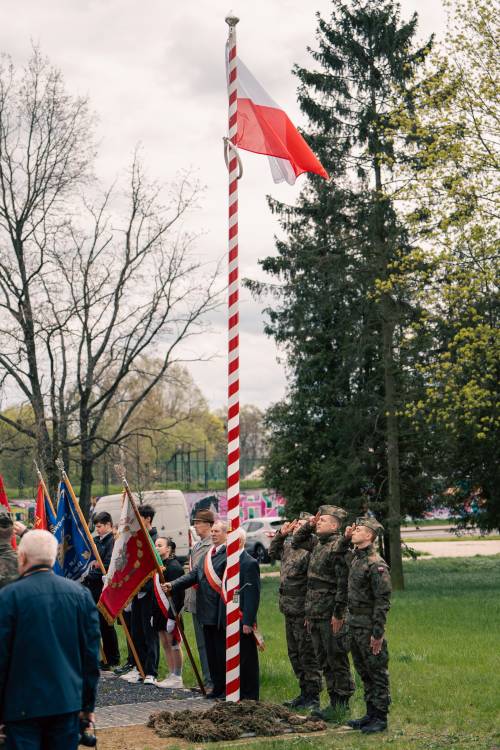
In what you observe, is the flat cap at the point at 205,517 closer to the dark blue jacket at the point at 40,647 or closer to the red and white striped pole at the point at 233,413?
the red and white striped pole at the point at 233,413

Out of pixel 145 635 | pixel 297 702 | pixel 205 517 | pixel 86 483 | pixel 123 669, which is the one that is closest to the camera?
pixel 297 702

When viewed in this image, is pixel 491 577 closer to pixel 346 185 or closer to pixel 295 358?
pixel 295 358

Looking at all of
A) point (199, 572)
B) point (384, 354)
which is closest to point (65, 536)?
point (199, 572)

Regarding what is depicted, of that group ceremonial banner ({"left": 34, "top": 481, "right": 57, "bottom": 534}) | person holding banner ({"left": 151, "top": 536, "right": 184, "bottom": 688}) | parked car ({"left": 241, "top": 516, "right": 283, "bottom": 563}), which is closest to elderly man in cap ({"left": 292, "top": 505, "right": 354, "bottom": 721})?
person holding banner ({"left": 151, "top": 536, "right": 184, "bottom": 688})

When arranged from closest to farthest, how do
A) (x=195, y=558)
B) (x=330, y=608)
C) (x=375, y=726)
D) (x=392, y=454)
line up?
(x=375, y=726), (x=330, y=608), (x=195, y=558), (x=392, y=454)

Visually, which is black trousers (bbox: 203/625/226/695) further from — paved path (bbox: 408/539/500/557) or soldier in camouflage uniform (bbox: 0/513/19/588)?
paved path (bbox: 408/539/500/557)

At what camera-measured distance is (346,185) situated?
32469mm

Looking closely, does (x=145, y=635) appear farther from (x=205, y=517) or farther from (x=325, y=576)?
(x=325, y=576)

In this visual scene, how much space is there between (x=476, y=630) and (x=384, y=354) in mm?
14267

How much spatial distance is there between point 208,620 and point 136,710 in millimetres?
1254

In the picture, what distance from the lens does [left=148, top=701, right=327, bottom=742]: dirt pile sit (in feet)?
30.6

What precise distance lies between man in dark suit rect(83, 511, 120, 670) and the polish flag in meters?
5.78

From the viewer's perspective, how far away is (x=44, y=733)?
5.66m

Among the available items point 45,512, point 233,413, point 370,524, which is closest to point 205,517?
point 233,413
